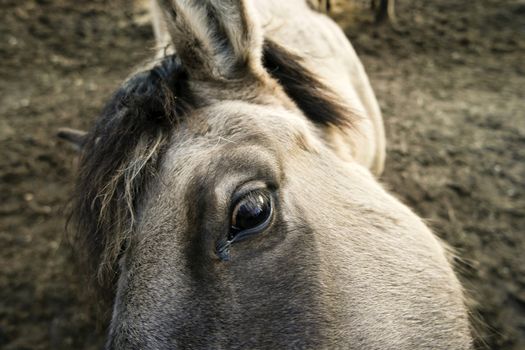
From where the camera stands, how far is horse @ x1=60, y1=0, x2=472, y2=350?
1.33 meters

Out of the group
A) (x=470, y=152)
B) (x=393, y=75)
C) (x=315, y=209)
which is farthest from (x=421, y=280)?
(x=393, y=75)

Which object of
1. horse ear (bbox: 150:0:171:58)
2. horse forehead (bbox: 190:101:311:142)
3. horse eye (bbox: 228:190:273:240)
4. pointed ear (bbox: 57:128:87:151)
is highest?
horse ear (bbox: 150:0:171:58)

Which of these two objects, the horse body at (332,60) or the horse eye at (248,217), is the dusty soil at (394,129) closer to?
the horse body at (332,60)

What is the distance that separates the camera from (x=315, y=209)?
60.5 inches

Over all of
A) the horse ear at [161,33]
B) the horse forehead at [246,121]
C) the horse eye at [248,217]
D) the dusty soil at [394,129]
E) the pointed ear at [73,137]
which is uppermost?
the horse ear at [161,33]

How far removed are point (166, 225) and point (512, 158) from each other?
13.4ft

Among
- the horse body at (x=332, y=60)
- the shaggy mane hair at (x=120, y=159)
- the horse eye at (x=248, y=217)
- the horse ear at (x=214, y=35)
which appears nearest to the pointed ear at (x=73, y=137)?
the shaggy mane hair at (x=120, y=159)

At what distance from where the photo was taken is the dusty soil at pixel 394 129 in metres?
3.59

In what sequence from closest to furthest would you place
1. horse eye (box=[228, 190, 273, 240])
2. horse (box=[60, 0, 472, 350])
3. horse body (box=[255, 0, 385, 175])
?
1. horse (box=[60, 0, 472, 350])
2. horse eye (box=[228, 190, 273, 240])
3. horse body (box=[255, 0, 385, 175])

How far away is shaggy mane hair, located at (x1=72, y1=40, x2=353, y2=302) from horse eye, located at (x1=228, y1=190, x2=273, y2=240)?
39 centimetres

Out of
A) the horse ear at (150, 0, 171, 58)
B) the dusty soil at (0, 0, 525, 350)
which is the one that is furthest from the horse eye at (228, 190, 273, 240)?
the dusty soil at (0, 0, 525, 350)

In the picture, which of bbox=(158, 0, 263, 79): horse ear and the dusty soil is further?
the dusty soil

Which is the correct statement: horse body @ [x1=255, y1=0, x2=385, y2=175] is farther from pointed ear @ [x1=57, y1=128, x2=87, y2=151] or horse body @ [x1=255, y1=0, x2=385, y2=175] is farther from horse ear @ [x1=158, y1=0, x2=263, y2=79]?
pointed ear @ [x1=57, y1=128, x2=87, y2=151]

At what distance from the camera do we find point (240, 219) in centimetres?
144
